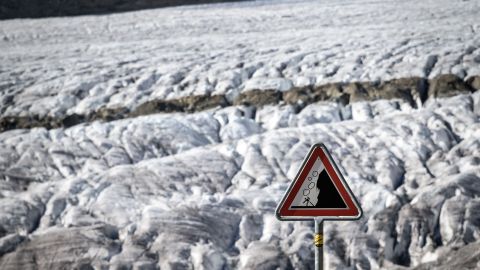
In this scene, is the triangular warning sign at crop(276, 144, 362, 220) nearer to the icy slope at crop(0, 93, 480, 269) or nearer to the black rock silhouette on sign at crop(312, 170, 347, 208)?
the black rock silhouette on sign at crop(312, 170, 347, 208)

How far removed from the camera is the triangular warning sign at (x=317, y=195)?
4289 mm

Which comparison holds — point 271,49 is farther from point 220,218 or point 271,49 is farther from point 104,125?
point 220,218

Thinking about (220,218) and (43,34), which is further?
(43,34)

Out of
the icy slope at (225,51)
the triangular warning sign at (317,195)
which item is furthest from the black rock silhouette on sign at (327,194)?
the icy slope at (225,51)

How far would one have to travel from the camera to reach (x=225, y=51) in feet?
49.7

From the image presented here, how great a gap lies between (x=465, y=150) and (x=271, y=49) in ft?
20.3

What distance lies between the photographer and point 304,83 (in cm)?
1258

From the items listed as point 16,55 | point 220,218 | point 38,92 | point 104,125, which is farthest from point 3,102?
point 220,218

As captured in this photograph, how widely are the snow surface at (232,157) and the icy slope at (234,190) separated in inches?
0.9

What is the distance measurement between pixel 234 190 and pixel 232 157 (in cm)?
83

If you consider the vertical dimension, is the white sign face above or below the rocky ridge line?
above

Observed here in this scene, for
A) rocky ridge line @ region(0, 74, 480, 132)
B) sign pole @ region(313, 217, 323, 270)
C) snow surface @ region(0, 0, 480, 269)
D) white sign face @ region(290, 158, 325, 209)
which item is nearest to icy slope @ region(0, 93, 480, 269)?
snow surface @ region(0, 0, 480, 269)

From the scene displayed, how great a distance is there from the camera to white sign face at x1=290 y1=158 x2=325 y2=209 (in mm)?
4324

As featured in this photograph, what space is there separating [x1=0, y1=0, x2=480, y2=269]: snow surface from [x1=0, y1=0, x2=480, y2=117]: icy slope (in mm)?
63
